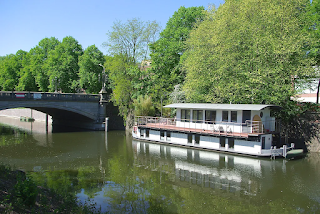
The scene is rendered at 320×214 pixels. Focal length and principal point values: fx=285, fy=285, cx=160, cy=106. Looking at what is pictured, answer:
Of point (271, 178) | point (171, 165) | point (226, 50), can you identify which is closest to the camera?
point (271, 178)

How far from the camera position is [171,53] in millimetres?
47094

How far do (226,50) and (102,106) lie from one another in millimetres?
24429

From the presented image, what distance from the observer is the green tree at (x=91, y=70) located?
57344 mm

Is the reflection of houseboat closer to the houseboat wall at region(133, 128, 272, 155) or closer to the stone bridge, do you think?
the houseboat wall at region(133, 128, 272, 155)

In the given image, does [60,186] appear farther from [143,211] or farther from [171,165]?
[171,165]

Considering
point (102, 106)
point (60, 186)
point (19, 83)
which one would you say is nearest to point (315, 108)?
point (60, 186)

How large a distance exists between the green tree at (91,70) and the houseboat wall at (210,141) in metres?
23.2

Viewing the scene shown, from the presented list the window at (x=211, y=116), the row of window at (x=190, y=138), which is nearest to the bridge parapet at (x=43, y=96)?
the row of window at (x=190, y=138)

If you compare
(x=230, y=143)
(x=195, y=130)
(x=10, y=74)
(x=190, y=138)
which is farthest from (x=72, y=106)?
(x=10, y=74)

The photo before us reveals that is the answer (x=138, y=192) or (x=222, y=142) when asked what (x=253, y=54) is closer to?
(x=222, y=142)

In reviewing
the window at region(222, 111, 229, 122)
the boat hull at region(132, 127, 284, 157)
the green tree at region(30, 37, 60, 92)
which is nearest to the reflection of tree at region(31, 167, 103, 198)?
the boat hull at region(132, 127, 284, 157)

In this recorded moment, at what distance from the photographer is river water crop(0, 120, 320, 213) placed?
16.3m

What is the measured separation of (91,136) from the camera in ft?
138

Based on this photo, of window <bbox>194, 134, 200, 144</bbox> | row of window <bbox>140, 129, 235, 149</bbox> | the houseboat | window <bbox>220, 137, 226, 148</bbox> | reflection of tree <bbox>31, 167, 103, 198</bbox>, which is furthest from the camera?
window <bbox>194, 134, 200, 144</bbox>
